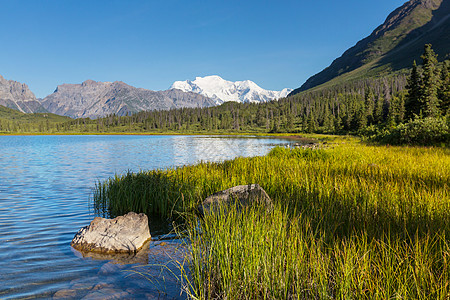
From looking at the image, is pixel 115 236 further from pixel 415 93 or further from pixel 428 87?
pixel 415 93

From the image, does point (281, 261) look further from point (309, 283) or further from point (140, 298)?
point (140, 298)

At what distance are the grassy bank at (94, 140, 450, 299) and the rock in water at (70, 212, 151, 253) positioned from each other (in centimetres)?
166

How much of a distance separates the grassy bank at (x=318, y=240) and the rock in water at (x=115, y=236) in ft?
5.44

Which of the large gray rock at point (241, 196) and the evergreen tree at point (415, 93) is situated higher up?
the evergreen tree at point (415, 93)

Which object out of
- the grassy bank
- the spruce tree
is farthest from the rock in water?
the spruce tree

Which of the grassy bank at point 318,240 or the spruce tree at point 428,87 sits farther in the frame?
the spruce tree at point 428,87

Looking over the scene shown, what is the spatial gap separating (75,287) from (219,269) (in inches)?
136

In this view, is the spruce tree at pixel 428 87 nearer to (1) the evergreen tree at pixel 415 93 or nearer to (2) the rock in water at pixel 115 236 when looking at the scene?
(1) the evergreen tree at pixel 415 93

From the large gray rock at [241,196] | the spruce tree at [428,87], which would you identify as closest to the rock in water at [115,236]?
the large gray rock at [241,196]

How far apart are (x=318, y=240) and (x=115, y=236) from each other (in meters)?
5.59

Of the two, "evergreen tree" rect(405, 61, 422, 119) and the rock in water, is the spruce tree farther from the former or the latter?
the rock in water

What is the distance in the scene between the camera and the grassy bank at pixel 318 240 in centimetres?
364

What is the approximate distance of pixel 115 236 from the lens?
776 cm

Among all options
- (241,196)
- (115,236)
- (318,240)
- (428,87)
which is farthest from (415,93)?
(115,236)
